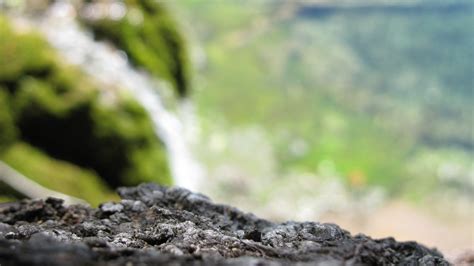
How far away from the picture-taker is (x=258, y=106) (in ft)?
426

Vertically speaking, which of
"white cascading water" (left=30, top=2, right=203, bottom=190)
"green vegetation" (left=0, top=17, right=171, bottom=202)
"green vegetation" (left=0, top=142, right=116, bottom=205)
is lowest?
"green vegetation" (left=0, top=142, right=116, bottom=205)

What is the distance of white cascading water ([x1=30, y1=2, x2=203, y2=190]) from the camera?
70.6ft

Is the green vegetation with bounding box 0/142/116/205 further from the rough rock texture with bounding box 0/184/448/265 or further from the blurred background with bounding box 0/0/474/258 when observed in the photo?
the rough rock texture with bounding box 0/184/448/265

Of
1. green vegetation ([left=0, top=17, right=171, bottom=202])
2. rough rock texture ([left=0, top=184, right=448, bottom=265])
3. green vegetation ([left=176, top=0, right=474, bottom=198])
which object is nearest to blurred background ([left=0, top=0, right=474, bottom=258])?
green vegetation ([left=0, top=17, right=171, bottom=202])

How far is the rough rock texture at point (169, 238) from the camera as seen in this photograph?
3.34 m

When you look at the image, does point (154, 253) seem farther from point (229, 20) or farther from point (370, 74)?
point (229, 20)

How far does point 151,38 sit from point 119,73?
17.4ft

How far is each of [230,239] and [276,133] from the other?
120252mm

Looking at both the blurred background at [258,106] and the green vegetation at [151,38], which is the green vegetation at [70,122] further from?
the green vegetation at [151,38]

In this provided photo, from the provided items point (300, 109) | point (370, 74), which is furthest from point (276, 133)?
point (370, 74)

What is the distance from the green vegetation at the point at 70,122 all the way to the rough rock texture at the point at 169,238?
13931mm

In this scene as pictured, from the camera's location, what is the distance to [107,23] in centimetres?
2388

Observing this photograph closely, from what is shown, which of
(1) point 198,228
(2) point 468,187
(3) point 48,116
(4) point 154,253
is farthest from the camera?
(2) point 468,187

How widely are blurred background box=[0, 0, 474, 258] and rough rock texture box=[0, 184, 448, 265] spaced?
13.2 metres
